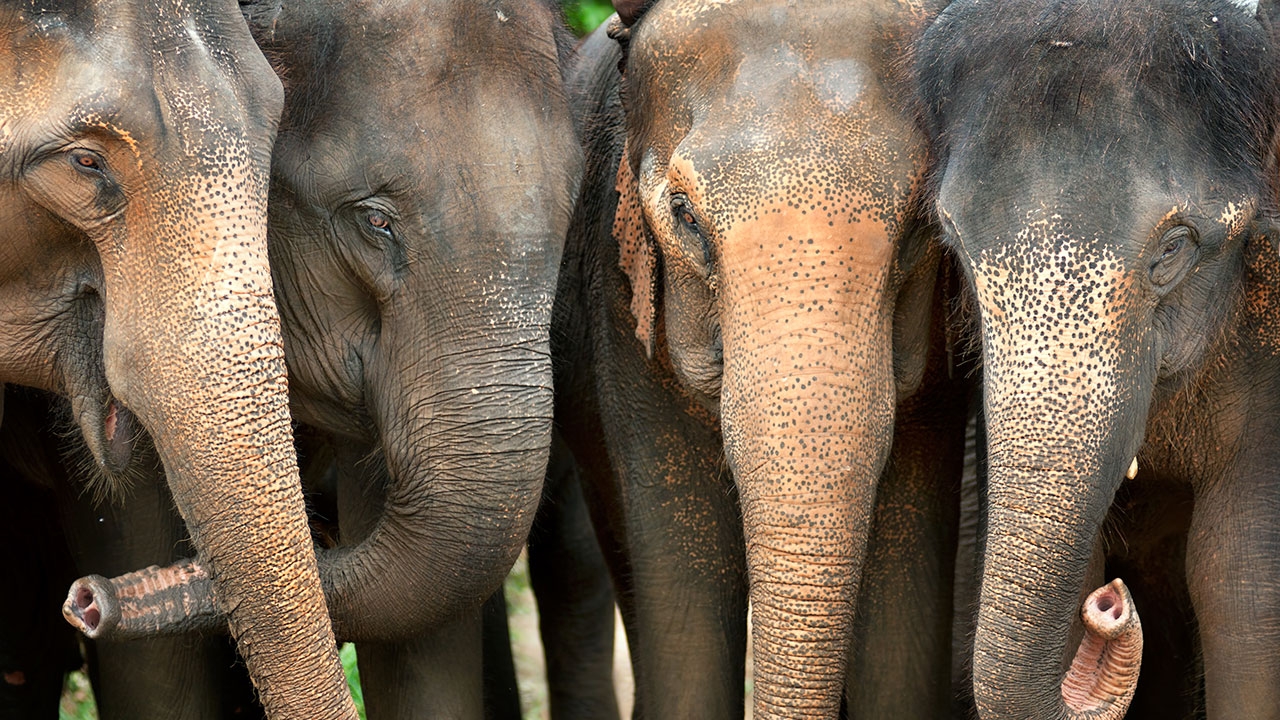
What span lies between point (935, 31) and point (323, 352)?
114cm

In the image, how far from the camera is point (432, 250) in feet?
10.5

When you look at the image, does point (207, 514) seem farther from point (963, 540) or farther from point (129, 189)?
point (963, 540)

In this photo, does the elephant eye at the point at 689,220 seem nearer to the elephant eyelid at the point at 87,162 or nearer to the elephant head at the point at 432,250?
the elephant head at the point at 432,250

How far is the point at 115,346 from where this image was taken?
104 inches

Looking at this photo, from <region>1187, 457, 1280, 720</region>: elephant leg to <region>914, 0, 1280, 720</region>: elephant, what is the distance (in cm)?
25

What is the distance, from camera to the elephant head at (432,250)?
3168 millimetres

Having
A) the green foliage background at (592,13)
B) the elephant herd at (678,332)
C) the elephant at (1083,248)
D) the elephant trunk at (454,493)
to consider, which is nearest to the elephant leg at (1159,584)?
the elephant herd at (678,332)

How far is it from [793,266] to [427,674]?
3.72 feet

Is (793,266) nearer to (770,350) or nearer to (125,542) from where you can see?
(770,350)

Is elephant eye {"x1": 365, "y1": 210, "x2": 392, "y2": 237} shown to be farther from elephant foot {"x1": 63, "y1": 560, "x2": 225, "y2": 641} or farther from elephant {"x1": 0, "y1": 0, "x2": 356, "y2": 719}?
elephant foot {"x1": 63, "y1": 560, "x2": 225, "y2": 641}

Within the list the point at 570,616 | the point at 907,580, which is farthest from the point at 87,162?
the point at 570,616

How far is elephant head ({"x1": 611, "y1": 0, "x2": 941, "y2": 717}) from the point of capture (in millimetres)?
2922

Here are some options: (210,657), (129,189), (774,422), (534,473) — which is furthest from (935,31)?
(210,657)

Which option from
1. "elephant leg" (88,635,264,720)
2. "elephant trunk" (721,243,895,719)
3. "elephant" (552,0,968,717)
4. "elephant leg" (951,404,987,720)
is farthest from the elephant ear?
"elephant leg" (88,635,264,720)
